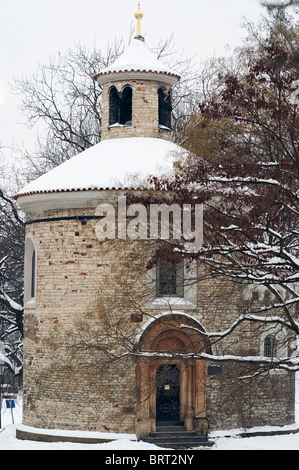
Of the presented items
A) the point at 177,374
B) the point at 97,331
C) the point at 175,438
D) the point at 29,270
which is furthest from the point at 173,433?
the point at 29,270

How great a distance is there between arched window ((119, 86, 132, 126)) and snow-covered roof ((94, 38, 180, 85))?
0.47 meters

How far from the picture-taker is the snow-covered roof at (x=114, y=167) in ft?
67.2

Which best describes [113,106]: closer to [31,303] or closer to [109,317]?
[31,303]

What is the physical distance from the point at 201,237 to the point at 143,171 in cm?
472

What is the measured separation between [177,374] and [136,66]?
7.97 metres

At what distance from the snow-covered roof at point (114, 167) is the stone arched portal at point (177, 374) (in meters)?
3.30

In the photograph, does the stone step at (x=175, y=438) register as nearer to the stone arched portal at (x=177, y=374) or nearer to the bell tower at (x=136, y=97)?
the stone arched portal at (x=177, y=374)

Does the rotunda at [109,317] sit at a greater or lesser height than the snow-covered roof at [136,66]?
lesser

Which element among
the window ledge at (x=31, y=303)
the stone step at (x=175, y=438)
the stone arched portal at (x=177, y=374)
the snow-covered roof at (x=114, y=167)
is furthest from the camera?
the window ledge at (x=31, y=303)

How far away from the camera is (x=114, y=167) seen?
2114 cm

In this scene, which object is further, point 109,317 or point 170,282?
point 170,282

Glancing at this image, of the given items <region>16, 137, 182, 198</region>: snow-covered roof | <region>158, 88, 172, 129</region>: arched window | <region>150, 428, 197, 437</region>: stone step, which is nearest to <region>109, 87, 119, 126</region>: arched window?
<region>16, 137, 182, 198</region>: snow-covered roof

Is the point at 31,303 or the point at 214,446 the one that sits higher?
the point at 31,303

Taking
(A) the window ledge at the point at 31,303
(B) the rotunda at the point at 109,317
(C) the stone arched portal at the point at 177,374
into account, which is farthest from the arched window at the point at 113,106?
(C) the stone arched portal at the point at 177,374
